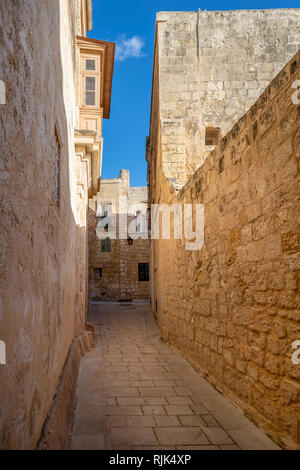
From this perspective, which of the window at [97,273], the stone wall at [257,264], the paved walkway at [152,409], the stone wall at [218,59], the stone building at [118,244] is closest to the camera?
the stone wall at [257,264]

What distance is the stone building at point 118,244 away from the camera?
2120cm

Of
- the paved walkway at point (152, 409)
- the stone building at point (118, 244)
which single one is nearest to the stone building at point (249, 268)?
the paved walkway at point (152, 409)

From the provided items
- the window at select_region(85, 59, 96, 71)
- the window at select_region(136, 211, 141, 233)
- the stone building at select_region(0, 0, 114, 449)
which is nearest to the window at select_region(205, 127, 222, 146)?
the window at select_region(85, 59, 96, 71)

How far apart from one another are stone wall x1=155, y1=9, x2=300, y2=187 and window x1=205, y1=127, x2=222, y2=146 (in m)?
0.14

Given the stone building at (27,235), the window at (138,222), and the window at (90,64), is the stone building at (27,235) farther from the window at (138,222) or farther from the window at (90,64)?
the window at (138,222)

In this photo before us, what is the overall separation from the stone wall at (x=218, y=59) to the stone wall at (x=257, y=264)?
17.2 feet

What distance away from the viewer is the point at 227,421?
3.36m

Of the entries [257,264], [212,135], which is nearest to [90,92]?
[212,135]

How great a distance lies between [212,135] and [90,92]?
3915 millimetres

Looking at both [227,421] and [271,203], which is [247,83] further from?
[227,421]

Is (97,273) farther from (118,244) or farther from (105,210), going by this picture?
(105,210)

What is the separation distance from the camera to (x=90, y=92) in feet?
26.5

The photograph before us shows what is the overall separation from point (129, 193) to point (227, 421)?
21.0m
